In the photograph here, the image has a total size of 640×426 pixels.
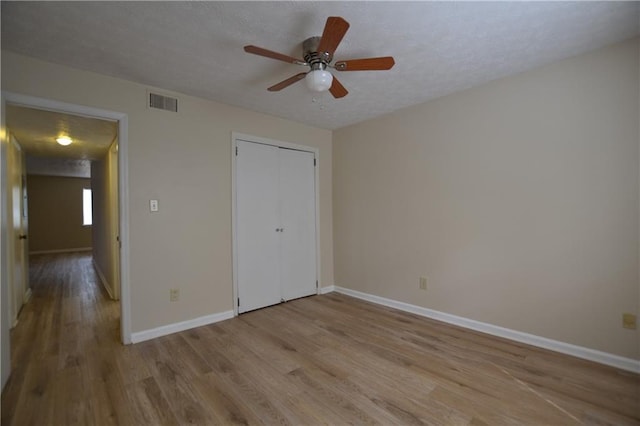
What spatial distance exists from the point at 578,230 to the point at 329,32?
2440 millimetres

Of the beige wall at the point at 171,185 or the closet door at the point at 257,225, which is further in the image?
the closet door at the point at 257,225

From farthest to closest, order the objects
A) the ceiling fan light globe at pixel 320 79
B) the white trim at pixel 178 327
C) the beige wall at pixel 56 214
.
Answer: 1. the beige wall at pixel 56 214
2. the white trim at pixel 178 327
3. the ceiling fan light globe at pixel 320 79

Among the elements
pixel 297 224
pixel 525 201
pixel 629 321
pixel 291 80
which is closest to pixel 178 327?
pixel 297 224

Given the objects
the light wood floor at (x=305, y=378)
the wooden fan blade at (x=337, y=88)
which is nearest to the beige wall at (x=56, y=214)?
the light wood floor at (x=305, y=378)

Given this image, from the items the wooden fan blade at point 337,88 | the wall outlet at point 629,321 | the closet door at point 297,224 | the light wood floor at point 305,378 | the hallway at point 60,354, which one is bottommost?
the light wood floor at point 305,378

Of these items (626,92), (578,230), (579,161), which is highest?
(626,92)

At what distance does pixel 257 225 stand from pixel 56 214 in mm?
8871

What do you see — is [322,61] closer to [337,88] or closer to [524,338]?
[337,88]

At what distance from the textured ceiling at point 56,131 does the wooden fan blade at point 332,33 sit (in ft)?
8.81

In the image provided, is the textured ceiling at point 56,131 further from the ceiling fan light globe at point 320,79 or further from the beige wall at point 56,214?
the beige wall at point 56,214

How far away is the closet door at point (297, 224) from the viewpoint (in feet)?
12.7

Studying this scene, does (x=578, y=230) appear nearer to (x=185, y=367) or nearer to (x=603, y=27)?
(x=603, y=27)

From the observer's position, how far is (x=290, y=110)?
3465mm

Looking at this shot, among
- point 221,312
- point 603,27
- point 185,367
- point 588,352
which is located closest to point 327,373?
point 185,367
